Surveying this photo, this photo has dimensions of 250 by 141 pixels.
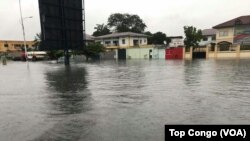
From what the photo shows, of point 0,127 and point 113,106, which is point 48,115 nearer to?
point 0,127

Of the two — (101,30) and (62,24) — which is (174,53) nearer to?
(62,24)

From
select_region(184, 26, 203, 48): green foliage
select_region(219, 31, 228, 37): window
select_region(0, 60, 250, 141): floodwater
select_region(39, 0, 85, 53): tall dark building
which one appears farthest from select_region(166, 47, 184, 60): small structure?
select_region(0, 60, 250, 141): floodwater

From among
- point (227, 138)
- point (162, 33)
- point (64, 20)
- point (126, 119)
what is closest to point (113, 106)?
point (126, 119)

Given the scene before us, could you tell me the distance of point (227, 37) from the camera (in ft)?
168

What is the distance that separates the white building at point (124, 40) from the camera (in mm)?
65688

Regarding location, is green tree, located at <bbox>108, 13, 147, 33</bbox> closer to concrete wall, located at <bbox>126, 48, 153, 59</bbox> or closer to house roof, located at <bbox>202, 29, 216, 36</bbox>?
house roof, located at <bbox>202, 29, 216, 36</bbox>

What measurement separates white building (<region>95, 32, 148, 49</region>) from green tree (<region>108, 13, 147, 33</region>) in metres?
22.4

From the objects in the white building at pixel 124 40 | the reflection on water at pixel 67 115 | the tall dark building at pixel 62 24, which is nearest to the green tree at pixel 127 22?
the white building at pixel 124 40

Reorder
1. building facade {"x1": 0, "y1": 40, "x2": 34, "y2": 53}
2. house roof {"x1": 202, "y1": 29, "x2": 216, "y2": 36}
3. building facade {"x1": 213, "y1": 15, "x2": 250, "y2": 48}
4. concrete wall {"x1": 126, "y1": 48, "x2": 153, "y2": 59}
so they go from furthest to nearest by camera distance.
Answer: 1. building facade {"x1": 0, "y1": 40, "x2": 34, "y2": 53}
2. house roof {"x1": 202, "y1": 29, "x2": 216, "y2": 36}
3. concrete wall {"x1": 126, "y1": 48, "x2": 153, "y2": 59}
4. building facade {"x1": 213, "y1": 15, "x2": 250, "y2": 48}

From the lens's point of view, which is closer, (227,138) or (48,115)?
(227,138)

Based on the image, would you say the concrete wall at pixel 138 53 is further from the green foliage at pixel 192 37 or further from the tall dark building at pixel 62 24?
the tall dark building at pixel 62 24

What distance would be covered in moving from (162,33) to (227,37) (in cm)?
2838

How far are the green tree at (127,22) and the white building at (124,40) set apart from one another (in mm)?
22405

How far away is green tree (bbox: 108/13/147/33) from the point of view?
301 ft
